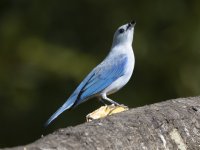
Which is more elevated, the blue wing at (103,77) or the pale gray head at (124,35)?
the pale gray head at (124,35)

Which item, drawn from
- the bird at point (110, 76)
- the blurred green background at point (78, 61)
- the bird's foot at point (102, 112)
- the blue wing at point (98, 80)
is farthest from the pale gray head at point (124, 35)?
the blurred green background at point (78, 61)

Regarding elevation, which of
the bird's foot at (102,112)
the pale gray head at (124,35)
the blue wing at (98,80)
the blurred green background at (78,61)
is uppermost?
the pale gray head at (124,35)

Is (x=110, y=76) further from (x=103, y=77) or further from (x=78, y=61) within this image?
(x=78, y=61)

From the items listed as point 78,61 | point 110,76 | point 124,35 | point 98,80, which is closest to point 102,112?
point 98,80

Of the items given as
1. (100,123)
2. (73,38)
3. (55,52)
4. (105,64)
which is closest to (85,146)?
(100,123)

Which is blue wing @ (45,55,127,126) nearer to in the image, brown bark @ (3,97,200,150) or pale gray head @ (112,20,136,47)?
pale gray head @ (112,20,136,47)

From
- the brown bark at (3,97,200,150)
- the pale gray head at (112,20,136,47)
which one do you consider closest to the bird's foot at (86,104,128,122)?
the brown bark at (3,97,200,150)

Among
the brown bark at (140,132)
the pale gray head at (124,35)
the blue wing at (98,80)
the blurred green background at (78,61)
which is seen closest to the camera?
the brown bark at (140,132)

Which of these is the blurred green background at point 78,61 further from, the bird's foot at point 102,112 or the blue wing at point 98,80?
the bird's foot at point 102,112
